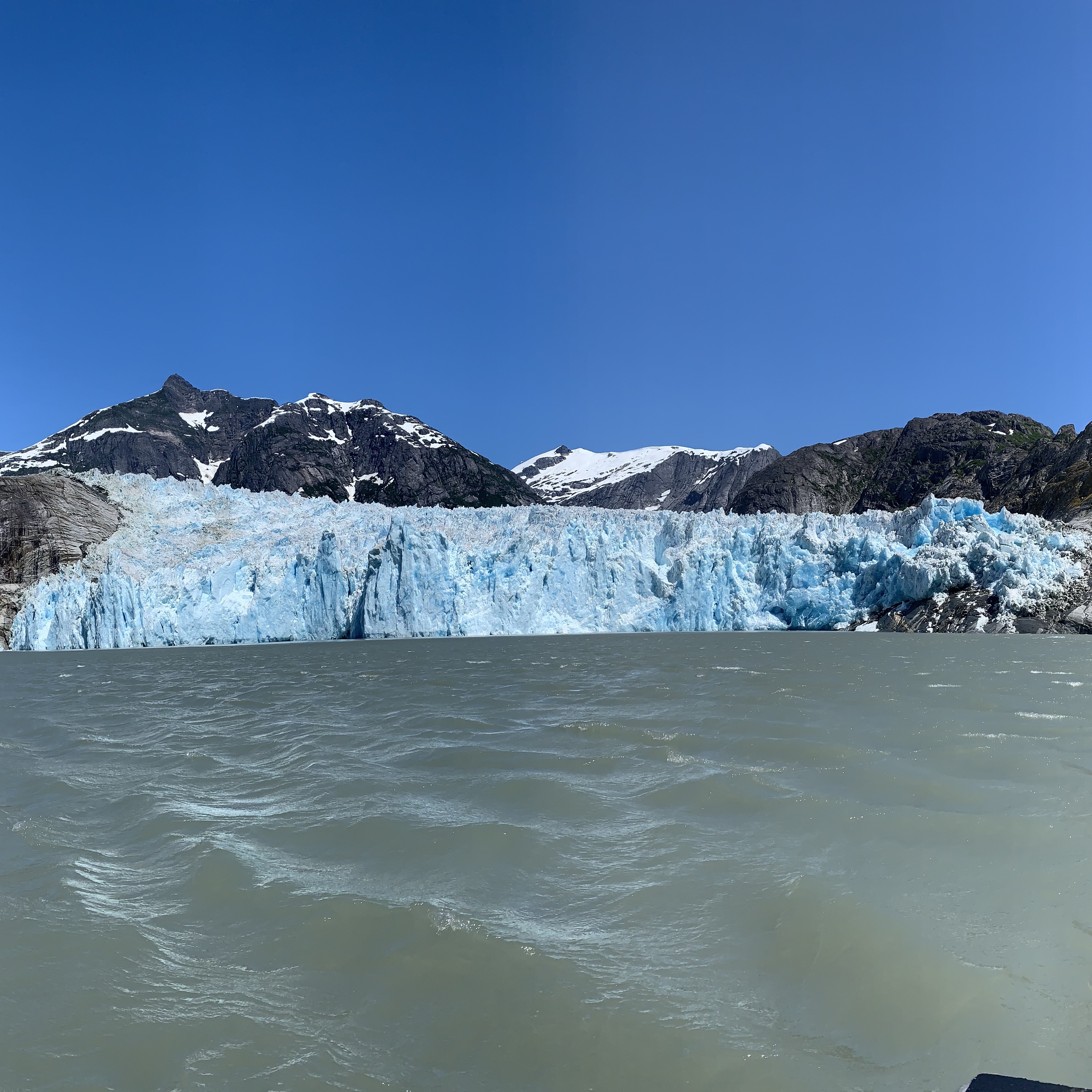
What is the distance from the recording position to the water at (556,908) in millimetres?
2379

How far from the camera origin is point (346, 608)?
29.9 m

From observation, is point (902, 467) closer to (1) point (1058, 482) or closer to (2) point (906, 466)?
(2) point (906, 466)

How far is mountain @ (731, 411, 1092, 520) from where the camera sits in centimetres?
7388

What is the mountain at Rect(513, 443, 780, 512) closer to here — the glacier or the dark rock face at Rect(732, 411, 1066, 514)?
the dark rock face at Rect(732, 411, 1066, 514)

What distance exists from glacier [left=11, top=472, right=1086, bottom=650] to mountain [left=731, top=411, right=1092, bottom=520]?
3597 centimetres

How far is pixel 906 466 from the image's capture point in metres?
85.6

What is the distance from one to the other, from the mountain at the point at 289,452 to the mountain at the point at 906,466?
46.8 m

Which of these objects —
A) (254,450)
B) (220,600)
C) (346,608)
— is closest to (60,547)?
(220,600)

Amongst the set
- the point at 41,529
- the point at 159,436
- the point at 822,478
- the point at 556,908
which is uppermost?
the point at 159,436

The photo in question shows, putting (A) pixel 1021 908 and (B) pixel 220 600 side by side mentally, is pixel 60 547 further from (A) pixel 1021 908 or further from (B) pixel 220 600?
(A) pixel 1021 908

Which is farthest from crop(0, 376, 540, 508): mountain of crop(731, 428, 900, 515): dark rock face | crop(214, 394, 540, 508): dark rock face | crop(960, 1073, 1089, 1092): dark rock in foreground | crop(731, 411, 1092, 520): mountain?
crop(960, 1073, 1089, 1092): dark rock in foreground

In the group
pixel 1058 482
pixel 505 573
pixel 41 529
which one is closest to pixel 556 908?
pixel 505 573

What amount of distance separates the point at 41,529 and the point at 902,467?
271 feet

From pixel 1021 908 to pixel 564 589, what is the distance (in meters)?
27.4
